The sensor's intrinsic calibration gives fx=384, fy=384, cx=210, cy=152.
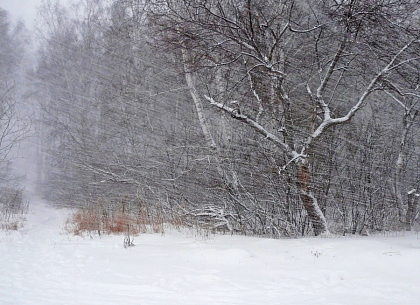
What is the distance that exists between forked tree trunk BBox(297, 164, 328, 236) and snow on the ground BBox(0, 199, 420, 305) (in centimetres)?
106

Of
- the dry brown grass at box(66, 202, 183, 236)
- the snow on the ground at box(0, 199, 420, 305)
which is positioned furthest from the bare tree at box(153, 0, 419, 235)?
the dry brown grass at box(66, 202, 183, 236)

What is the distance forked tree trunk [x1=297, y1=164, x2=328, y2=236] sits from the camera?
25.4ft

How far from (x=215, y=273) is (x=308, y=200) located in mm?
3283

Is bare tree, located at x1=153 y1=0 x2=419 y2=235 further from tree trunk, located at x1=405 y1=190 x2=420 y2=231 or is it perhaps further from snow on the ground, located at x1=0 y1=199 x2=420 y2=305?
tree trunk, located at x1=405 y1=190 x2=420 y2=231

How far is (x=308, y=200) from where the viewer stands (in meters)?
7.77

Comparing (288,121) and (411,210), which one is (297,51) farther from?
(411,210)

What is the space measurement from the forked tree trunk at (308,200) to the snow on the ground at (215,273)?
3.48 ft

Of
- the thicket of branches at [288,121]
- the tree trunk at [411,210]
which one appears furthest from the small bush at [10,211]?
the tree trunk at [411,210]

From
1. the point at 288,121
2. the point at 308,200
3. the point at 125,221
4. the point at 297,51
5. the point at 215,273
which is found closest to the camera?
the point at 215,273

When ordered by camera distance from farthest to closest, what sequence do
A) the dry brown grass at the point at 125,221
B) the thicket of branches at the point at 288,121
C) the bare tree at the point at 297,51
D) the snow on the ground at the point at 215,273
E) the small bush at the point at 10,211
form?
1. the small bush at the point at 10,211
2. the dry brown grass at the point at 125,221
3. the thicket of branches at the point at 288,121
4. the bare tree at the point at 297,51
5. the snow on the ground at the point at 215,273

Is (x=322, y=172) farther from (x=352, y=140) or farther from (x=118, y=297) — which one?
(x=118, y=297)

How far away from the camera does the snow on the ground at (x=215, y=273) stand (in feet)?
13.5

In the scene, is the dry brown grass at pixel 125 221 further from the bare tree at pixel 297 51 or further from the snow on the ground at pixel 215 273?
the bare tree at pixel 297 51

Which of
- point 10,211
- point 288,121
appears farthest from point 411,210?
point 10,211
